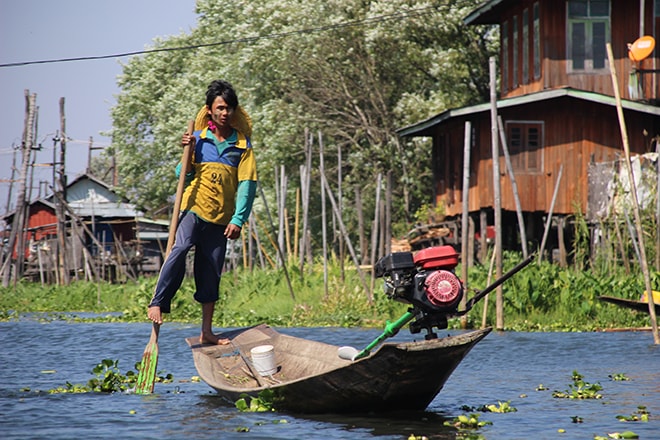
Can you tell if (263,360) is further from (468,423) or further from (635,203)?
(635,203)

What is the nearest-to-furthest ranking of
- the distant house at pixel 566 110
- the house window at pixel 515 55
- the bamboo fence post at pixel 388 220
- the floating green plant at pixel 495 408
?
the floating green plant at pixel 495 408 < the bamboo fence post at pixel 388 220 < the distant house at pixel 566 110 < the house window at pixel 515 55

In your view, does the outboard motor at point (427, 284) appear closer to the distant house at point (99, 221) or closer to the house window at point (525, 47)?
the house window at point (525, 47)

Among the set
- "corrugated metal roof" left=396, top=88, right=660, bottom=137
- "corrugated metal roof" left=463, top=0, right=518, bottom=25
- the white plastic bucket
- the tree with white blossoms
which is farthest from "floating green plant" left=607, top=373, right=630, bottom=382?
the tree with white blossoms

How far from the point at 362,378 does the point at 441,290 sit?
2.88 ft

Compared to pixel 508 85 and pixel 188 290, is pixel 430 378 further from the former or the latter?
pixel 508 85

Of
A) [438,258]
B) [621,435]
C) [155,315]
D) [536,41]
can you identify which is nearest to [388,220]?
[536,41]

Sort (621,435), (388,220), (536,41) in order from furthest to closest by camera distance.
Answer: (536,41), (388,220), (621,435)

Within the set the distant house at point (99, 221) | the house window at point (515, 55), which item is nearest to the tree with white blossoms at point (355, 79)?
the house window at point (515, 55)

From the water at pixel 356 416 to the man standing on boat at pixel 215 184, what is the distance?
132 centimetres

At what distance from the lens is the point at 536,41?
2798 centimetres

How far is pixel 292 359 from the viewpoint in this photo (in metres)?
9.84

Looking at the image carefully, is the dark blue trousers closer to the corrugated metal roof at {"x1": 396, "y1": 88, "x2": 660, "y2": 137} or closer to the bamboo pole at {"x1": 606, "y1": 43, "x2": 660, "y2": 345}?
the bamboo pole at {"x1": 606, "y1": 43, "x2": 660, "y2": 345}

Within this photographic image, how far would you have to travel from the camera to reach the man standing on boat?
1001cm

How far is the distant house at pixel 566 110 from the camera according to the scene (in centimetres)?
2605
